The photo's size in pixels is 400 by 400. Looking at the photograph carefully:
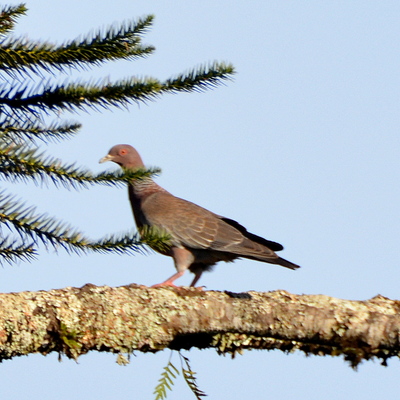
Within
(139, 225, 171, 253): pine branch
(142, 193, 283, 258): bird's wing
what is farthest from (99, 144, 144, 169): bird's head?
(139, 225, 171, 253): pine branch

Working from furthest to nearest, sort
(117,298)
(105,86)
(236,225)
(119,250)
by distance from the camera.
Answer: (236,225) < (117,298) < (105,86) < (119,250)

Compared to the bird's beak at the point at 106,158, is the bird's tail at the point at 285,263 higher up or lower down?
lower down

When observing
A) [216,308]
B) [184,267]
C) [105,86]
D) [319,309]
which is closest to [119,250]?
[105,86]

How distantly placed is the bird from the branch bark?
2.16 meters

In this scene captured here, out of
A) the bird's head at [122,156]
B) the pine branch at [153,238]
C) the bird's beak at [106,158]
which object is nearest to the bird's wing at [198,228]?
the bird's head at [122,156]

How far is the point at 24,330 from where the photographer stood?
341 cm

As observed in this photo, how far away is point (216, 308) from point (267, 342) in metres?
0.42

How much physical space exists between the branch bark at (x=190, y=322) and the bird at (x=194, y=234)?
84.9 inches

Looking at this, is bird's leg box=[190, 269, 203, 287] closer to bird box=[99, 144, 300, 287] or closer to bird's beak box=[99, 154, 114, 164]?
bird box=[99, 144, 300, 287]

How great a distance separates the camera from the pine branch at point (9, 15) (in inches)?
125

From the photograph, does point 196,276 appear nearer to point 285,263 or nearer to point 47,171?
point 285,263

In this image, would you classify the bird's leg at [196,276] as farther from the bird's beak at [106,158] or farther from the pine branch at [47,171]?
the pine branch at [47,171]

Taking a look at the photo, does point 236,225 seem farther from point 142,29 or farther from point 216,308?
point 142,29

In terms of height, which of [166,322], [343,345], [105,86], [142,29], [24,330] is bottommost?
[24,330]
